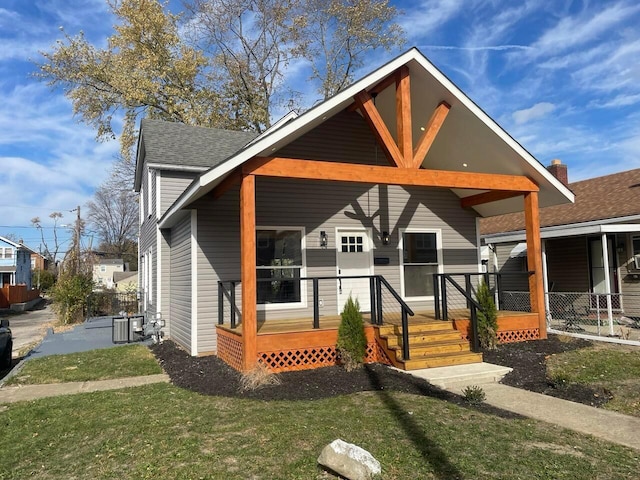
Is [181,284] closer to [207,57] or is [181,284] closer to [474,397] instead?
[474,397]

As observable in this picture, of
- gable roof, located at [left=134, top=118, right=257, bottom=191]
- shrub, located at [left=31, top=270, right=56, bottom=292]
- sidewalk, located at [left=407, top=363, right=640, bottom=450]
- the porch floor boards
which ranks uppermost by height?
gable roof, located at [left=134, top=118, right=257, bottom=191]

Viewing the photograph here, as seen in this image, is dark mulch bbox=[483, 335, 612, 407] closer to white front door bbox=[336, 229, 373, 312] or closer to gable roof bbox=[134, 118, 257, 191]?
white front door bbox=[336, 229, 373, 312]

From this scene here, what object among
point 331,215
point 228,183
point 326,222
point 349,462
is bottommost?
point 349,462

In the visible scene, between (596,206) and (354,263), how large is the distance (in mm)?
8360

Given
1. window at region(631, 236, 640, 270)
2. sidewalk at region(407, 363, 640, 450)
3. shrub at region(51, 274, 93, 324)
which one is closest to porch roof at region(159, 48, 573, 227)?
window at region(631, 236, 640, 270)

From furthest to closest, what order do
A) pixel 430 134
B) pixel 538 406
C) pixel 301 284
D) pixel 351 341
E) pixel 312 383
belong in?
pixel 301 284 → pixel 430 134 → pixel 351 341 → pixel 312 383 → pixel 538 406

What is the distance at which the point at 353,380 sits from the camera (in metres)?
7.08

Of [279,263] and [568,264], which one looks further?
[568,264]

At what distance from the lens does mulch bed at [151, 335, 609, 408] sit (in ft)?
20.7

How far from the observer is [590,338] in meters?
9.95

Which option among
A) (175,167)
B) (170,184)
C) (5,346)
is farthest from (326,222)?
(5,346)

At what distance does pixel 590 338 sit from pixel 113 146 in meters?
27.4

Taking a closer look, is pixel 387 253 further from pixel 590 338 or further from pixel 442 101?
pixel 590 338

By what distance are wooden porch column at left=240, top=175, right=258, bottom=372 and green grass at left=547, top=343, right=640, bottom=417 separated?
4.44m
